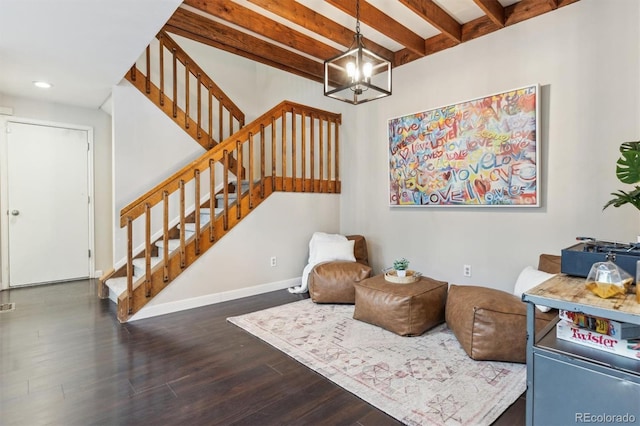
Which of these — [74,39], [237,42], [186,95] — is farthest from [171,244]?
[237,42]

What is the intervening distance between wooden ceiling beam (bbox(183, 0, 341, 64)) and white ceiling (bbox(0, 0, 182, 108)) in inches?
29.3

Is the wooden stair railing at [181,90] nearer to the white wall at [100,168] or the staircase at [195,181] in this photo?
the staircase at [195,181]

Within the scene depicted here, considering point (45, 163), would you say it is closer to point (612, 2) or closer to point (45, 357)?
point (45, 357)

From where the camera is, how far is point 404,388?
2.00m

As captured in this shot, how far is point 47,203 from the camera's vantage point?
4566 mm

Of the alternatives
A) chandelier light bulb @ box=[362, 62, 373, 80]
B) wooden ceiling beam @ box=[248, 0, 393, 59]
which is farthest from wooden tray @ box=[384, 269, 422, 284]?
wooden ceiling beam @ box=[248, 0, 393, 59]

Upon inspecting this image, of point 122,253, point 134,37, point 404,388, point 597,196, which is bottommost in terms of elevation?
point 404,388

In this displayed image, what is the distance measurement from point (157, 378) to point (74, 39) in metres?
2.71

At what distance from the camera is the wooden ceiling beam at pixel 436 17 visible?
3.12m

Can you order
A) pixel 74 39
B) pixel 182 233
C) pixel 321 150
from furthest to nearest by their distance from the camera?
pixel 321 150 < pixel 182 233 < pixel 74 39

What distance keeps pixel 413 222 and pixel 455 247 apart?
1.98ft

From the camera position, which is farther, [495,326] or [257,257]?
[257,257]

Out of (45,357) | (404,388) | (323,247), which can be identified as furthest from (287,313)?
(45,357)
